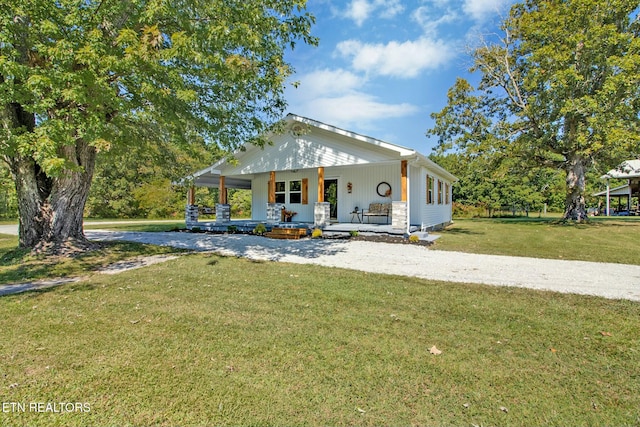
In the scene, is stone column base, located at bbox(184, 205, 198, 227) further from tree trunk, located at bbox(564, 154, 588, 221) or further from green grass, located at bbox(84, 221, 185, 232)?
tree trunk, located at bbox(564, 154, 588, 221)

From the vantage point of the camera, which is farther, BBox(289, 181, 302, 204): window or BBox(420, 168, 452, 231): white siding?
BBox(289, 181, 302, 204): window

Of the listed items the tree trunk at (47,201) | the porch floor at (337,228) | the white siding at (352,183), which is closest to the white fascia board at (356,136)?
the white siding at (352,183)

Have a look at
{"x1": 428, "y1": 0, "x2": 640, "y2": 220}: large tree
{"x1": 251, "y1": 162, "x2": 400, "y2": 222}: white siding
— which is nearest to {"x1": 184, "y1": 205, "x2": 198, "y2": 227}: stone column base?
{"x1": 251, "y1": 162, "x2": 400, "y2": 222}: white siding

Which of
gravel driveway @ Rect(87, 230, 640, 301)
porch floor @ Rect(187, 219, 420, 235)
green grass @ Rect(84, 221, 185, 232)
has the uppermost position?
porch floor @ Rect(187, 219, 420, 235)

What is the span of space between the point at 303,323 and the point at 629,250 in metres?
9.67

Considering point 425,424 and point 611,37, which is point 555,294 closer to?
point 425,424

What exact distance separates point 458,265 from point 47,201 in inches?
382

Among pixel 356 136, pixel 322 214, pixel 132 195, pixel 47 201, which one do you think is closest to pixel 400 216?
pixel 322 214

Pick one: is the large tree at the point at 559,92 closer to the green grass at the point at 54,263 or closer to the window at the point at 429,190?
the window at the point at 429,190

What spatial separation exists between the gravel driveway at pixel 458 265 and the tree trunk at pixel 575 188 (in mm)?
13180

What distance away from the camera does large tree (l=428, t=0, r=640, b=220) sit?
13.7 meters

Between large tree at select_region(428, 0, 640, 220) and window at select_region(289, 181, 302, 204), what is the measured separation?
30.5 ft

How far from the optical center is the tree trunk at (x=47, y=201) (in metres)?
7.30

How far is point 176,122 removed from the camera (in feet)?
20.3
